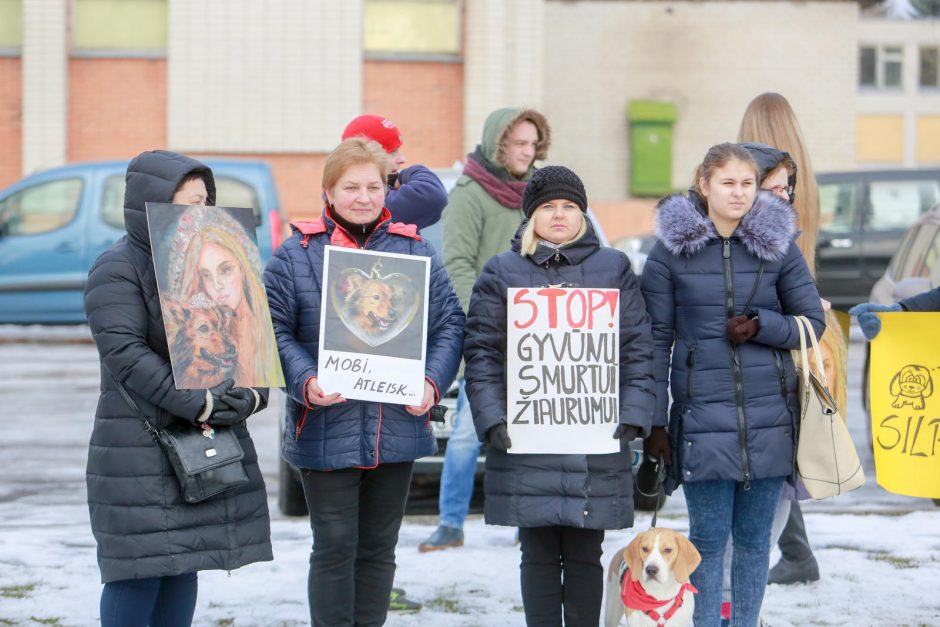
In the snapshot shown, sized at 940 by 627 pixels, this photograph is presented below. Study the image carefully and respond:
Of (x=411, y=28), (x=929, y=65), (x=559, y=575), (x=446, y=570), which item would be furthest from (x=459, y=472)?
(x=929, y=65)

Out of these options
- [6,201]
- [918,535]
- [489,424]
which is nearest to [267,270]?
[489,424]

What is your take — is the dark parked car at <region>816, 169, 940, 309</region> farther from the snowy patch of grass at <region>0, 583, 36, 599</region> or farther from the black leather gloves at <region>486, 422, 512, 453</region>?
the black leather gloves at <region>486, 422, 512, 453</region>

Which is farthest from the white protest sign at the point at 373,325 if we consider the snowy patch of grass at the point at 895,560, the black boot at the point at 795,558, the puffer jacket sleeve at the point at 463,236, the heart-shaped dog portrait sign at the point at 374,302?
the snowy patch of grass at the point at 895,560

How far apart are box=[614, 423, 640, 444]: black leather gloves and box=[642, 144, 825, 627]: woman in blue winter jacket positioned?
0.49ft

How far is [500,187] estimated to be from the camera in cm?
594

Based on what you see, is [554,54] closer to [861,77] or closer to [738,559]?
[861,77]

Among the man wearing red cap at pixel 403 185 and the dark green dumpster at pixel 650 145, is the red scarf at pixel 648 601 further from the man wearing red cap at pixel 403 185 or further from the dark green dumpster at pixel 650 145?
the dark green dumpster at pixel 650 145

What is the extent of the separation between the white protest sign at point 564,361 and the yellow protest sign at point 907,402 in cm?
122

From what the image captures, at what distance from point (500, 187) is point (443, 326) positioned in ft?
5.43

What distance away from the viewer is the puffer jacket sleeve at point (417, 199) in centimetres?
526

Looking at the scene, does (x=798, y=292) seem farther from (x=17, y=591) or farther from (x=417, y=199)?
(x=17, y=591)

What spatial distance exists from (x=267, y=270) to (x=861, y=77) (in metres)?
33.9

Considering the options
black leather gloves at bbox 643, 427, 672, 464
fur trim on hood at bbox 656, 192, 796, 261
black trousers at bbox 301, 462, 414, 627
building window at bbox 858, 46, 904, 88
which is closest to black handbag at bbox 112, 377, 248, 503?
black trousers at bbox 301, 462, 414, 627

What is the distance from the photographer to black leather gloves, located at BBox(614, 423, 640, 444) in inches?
167
